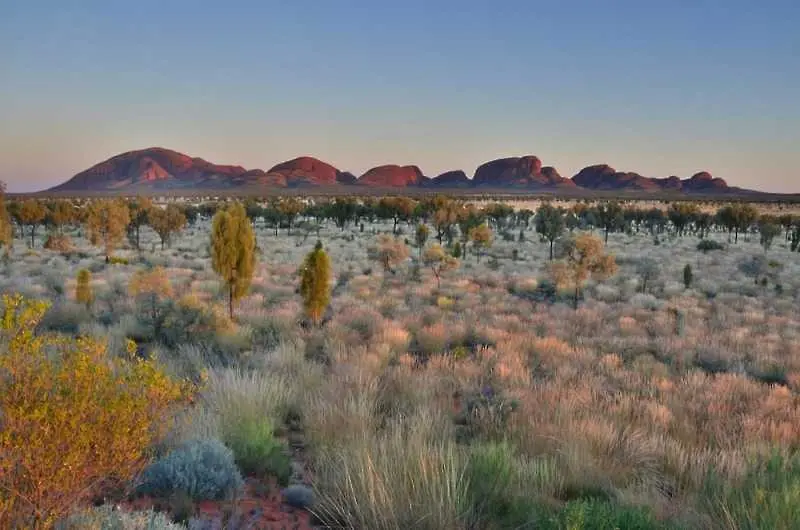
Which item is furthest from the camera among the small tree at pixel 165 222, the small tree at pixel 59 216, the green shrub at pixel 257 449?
the small tree at pixel 59 216

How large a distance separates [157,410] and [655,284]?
25.6m

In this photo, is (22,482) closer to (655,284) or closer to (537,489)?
(537,489)

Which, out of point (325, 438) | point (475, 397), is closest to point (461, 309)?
point (475, 397)

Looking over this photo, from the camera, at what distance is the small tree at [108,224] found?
105 ft

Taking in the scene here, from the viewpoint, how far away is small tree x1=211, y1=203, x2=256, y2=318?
48.1ft

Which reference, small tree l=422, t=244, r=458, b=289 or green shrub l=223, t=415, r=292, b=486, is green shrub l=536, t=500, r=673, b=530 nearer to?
green shrub l=223, t=415, r=292, b=486

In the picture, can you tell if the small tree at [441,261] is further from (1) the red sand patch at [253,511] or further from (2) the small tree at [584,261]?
(1) the red sand patch at [253,511]

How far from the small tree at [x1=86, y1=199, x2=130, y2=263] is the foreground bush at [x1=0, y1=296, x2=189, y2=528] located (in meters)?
30.0

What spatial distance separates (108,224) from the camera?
106ft

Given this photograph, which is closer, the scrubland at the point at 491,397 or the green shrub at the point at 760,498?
the green shrub at the point at 760,498

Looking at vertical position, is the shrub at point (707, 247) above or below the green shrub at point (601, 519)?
below

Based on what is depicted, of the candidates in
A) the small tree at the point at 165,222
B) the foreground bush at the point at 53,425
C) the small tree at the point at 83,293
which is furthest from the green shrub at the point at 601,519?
the small tree at the point at 165,222

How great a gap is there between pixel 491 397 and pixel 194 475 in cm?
416

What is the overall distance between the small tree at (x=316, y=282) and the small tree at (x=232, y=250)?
177 cm
